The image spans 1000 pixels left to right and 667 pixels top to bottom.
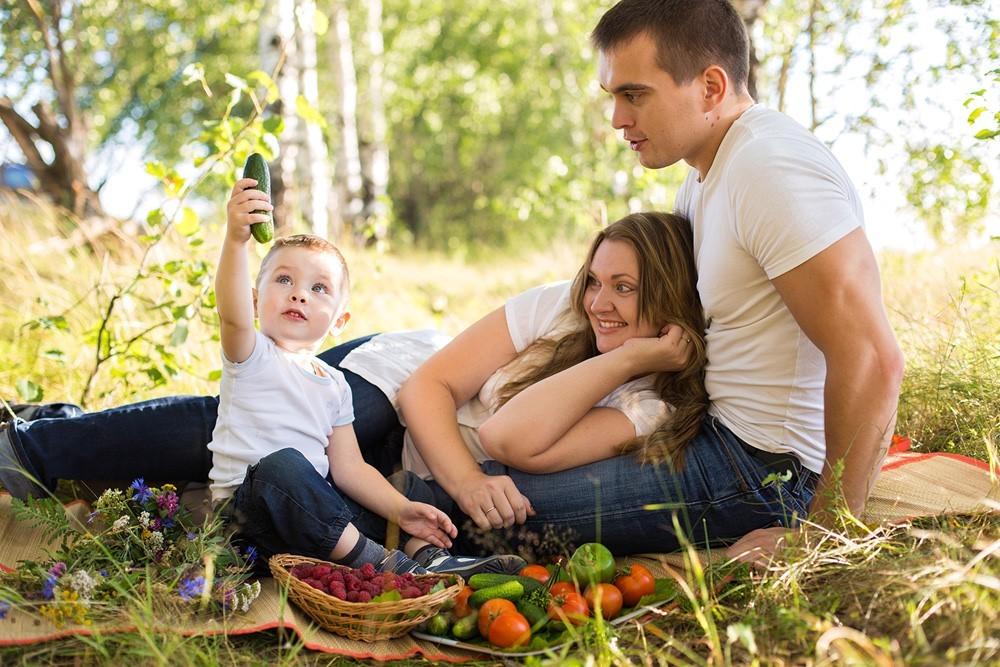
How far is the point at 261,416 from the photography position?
283 cm

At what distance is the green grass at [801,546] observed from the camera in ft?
6.21

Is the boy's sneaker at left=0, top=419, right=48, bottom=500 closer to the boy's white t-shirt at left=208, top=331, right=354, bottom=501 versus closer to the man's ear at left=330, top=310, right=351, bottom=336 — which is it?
the boy's white t-shirt at left=208, top=331, right=354, bottom=501

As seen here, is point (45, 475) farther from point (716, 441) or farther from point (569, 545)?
point (716, 441)

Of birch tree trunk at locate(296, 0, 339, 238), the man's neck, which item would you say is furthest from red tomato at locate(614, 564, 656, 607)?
birch tree trunk at locate(296, 0, 339, 238)

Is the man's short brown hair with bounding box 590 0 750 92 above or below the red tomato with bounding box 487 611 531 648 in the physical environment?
above

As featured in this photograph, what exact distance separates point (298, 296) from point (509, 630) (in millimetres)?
1215

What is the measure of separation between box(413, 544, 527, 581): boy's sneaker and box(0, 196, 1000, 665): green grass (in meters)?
0.36

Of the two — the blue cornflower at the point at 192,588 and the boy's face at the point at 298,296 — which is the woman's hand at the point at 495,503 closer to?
the boy's face at the point at 298,296

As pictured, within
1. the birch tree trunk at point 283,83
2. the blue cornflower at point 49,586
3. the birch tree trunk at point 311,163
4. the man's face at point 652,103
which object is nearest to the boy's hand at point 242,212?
the blue cornflower at point 49,586

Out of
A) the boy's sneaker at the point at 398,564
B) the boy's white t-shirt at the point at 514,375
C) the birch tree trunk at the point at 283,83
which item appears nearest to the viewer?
the boy's sneaker at the point at 398,564

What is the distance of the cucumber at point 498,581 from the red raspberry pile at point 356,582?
129mm

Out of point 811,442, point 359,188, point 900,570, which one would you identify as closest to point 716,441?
point 811,442

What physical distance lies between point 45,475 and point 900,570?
2.49 meters

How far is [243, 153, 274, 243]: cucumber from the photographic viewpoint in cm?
265
